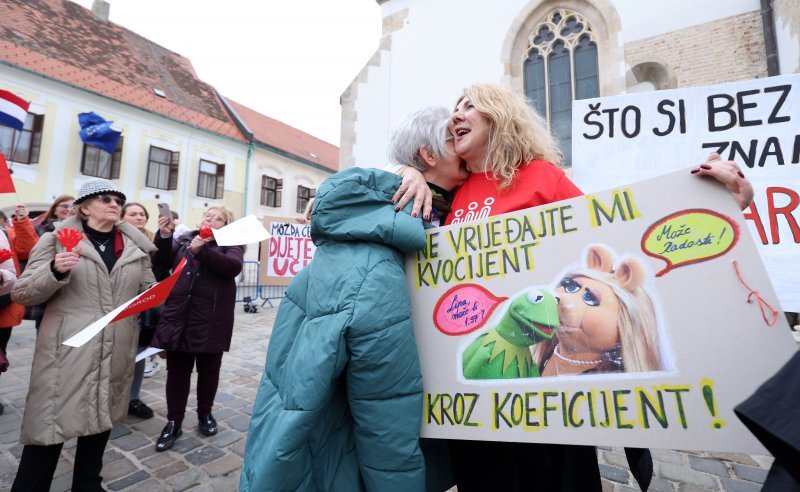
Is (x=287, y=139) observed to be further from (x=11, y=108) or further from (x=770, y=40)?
(x=770, y=40)

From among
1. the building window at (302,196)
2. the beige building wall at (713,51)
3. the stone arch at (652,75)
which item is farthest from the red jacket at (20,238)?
the building window at (302,196)

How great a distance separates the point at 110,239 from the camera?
249cm

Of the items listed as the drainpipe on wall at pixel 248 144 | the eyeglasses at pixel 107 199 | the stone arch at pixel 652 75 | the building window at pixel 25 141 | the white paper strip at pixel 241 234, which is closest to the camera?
the eyeglasses at pixel 107 199

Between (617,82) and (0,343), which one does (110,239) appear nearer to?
(0,343)

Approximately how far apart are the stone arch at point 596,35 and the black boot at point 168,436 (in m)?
8.21

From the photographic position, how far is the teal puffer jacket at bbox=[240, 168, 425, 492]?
1009 mm

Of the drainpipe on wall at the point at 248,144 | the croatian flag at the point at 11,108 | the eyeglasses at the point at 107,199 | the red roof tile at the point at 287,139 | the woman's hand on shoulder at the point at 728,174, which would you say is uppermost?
the red roof tile at the point at 287,139

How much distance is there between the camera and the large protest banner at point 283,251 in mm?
7648

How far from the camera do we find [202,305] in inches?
118

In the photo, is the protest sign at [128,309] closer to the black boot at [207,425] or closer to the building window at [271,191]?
the black boot at [207,425]

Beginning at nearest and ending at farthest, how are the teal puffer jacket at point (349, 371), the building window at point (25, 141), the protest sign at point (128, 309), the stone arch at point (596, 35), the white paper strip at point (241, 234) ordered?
1. the teal puffer jacket at point (349, 371)
2. the protest sign at point (128, 309)
3. the white paper strip at point (241, 234)
4. the stone arch at point (596, 35)
5. the building window at point (25, 141)

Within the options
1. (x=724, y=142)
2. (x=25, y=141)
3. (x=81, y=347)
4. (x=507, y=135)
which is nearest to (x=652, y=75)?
(x=724, y=142)

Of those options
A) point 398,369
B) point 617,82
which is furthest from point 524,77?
point 398,369

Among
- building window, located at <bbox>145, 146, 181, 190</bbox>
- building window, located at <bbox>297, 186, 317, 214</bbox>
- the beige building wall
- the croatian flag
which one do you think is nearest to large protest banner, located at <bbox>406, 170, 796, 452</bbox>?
the croatian flag
